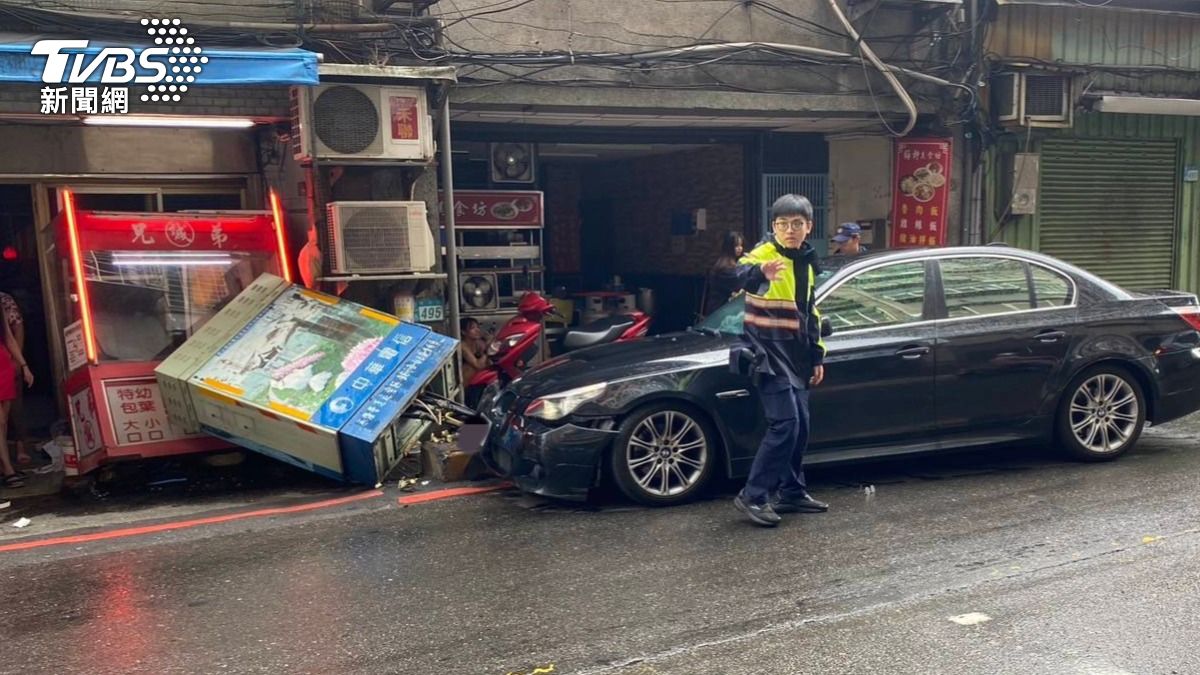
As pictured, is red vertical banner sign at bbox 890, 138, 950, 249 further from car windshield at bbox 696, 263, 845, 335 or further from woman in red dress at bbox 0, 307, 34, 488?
woman in red dress at bbox 0, 307, 34, 488

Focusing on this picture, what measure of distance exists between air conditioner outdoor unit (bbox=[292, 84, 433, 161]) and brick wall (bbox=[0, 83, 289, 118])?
579mm

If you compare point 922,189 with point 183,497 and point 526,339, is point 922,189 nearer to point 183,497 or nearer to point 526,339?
point 526,339

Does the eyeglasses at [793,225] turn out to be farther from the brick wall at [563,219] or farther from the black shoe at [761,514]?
the brick wall at [563,219]

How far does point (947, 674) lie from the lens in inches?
147

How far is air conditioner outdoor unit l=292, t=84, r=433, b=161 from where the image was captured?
790cm

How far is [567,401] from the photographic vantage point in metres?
5.97

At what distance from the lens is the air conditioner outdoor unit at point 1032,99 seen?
Result: 1084 centimetres

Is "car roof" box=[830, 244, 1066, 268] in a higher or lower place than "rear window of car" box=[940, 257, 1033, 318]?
higher

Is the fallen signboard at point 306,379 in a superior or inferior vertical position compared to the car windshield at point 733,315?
inferior

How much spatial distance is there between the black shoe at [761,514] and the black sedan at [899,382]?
52cm

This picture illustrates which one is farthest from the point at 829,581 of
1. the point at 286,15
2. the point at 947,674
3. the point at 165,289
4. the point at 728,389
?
the point at 286,15

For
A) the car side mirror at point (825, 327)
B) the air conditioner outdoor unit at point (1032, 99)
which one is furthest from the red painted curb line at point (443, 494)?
the air conditioner outdoor unit at point (1032, 99)

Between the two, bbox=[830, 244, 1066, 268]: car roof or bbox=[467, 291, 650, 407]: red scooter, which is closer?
bbox=[830, 244, 1066, 268]: car roof

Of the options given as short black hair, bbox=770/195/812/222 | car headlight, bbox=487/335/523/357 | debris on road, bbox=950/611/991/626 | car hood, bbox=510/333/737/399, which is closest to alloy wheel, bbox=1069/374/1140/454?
car hood, bbox=510/333/737/399
